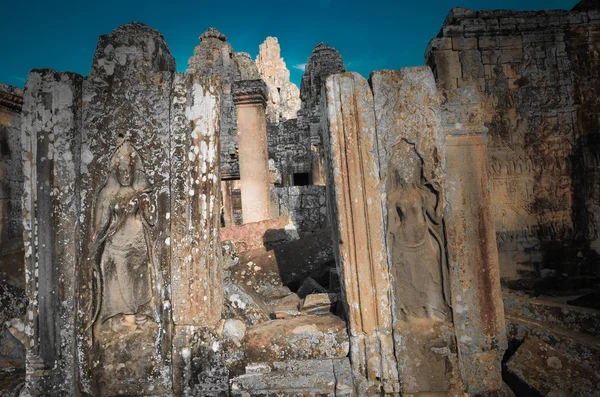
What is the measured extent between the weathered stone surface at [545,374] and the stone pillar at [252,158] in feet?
20.6

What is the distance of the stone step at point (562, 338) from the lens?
9.98 ft

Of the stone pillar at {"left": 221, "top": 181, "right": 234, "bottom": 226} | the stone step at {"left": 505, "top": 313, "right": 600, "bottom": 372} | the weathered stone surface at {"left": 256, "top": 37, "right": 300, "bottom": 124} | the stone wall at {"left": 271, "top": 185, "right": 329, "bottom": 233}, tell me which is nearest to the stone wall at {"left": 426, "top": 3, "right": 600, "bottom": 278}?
the stone step at {"left": 505, "top": 313, "right": 600, "bottom": 372}

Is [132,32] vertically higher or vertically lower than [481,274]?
higher

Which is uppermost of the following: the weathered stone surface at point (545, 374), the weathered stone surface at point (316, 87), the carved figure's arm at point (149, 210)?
the weathered stone surface at point (316, 87)

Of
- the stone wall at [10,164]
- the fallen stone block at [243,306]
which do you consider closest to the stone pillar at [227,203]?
the stone wall at [10,164]

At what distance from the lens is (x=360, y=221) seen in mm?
2793

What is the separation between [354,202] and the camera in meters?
2.79

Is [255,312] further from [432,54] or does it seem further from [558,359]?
[432,54]

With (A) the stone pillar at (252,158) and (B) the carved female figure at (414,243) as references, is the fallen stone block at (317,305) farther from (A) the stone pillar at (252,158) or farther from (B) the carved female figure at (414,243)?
(A) the stone pillar at (252,158)

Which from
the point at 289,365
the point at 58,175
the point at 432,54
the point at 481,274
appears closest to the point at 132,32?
the point at 58,175

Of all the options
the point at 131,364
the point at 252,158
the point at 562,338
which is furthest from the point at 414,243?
the point at 252,158

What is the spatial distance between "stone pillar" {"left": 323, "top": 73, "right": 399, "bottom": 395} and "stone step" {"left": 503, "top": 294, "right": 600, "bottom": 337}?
1.88 meters

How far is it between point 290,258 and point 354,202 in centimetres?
260

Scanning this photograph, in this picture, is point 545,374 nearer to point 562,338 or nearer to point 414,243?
point 562,338
